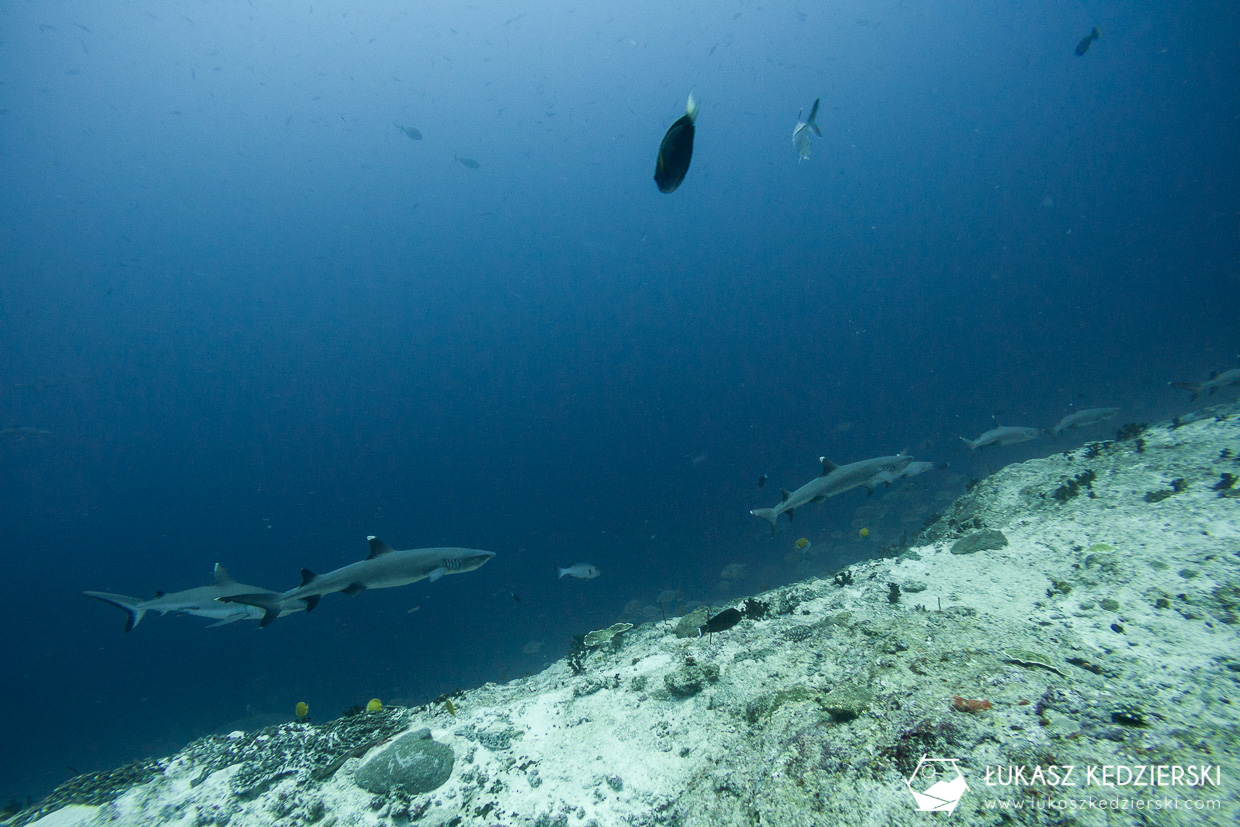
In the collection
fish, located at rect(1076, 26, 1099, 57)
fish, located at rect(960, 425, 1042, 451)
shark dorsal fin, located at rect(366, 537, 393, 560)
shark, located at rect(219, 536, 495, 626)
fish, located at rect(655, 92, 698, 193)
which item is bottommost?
fish, located at rect(960, 425, 1042, 451)

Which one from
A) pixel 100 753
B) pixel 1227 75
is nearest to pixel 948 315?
pixel 1227 75

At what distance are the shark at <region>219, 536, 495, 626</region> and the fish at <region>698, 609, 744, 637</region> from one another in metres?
3.70

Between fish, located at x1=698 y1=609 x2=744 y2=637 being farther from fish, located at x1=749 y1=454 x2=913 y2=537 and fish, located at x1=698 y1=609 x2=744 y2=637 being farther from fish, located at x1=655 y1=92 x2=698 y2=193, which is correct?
fish, located at x1=655 y1=92 x2=698 y2=193

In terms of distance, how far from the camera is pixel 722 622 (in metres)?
5.79

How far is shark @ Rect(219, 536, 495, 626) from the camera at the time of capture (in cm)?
571

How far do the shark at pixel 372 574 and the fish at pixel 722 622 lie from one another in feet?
12.1

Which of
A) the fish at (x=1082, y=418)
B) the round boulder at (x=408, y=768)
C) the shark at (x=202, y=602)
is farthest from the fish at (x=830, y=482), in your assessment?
the shark at (x=202, y=602)

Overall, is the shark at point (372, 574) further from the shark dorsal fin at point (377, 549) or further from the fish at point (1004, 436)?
the fish at point (1004, 436)

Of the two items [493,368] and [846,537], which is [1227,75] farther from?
[493,368]

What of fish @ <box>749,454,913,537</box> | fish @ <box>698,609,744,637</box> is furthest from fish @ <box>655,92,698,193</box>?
fish @ <box>749,454,913,537</box>

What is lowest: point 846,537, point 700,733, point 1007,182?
point 846,537

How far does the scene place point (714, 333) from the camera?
99062 millimetres

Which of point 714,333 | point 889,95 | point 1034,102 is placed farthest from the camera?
point 714,333

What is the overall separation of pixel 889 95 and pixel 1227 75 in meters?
66.5
